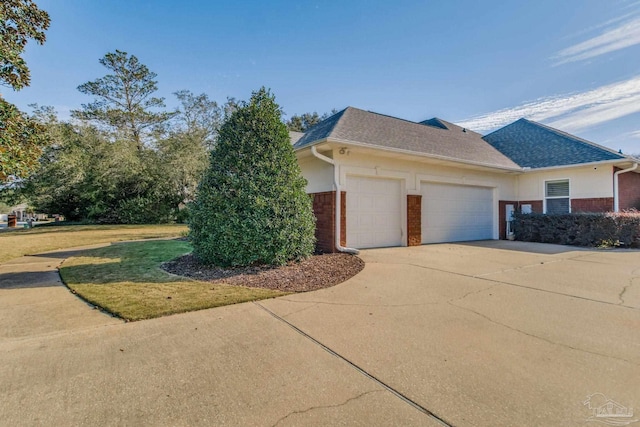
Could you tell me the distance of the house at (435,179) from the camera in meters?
8.35

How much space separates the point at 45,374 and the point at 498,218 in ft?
45.2

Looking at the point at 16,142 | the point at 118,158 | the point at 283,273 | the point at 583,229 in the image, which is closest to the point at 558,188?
the point at 583,229

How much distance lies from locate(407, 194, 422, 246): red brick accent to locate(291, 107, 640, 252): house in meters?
0.03

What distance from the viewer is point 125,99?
2552cm

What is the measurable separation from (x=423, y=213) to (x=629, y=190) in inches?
365

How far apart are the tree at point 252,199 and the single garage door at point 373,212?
2414 millimetres

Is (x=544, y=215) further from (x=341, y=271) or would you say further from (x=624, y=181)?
(x=341, y=271)

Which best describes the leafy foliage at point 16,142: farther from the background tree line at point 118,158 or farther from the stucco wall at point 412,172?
the background tree line at point 118,158

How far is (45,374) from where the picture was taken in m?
2.48

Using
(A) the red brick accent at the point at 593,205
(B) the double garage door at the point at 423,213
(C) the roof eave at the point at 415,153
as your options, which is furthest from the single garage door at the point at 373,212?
(A) the red brick accent at the point at 593,205

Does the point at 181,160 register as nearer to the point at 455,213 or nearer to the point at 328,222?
the point at 328,222

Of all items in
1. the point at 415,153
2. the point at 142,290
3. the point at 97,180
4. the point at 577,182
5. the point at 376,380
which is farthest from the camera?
the point at 97,180

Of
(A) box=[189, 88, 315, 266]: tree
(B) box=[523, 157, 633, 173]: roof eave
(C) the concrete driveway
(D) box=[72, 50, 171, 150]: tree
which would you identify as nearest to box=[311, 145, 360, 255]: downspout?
(A) box=[189, 88, 315, 266]: tree

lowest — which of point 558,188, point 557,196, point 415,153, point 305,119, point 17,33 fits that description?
point 557,196
